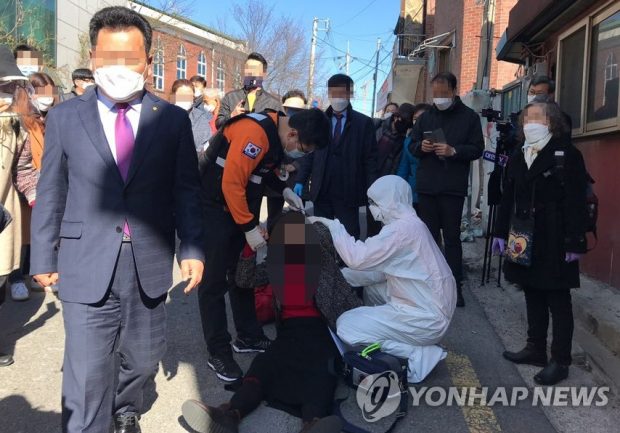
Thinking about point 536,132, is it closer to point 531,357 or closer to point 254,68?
point 531,357

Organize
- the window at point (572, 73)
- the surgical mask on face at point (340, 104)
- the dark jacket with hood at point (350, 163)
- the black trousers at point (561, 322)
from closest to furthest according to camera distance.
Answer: the black trousers at point (561, 322)
the dark jacket with hood at point (350, 163)
the surgical mask on face at point (340, 104)
the window at point (572, 73)

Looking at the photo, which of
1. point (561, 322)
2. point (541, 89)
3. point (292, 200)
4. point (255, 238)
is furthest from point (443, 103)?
point (255, 238)

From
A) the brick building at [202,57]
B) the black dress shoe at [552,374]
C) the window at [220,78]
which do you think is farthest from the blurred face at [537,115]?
the window at [220,78]

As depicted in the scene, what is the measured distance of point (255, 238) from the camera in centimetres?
347

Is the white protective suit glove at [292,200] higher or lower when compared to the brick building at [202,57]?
lower

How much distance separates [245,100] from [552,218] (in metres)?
3.14

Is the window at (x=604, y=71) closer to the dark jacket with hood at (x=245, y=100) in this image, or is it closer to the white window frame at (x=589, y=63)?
the white window frame at (x=589, y=63)

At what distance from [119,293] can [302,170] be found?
2.72 meters

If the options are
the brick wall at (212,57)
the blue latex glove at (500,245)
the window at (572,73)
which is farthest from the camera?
the brick wall at (212,57)

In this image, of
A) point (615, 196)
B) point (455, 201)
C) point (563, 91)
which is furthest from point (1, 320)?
point (563, 91)

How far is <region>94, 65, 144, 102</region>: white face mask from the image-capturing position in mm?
2330

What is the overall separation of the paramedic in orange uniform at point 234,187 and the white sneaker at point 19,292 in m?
2.40

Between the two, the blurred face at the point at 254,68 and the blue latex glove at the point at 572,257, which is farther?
the blurred face at the point at 254,68

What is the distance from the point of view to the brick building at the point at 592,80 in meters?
4.95
